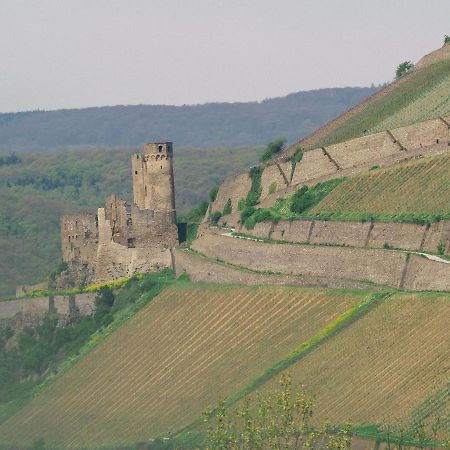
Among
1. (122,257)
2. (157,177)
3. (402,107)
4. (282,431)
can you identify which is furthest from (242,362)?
(402,107)

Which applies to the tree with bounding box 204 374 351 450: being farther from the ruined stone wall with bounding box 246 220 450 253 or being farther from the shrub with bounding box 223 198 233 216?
the shrub with bounding box 223 198 233 216

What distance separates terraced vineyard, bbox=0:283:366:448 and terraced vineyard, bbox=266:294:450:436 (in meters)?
3.54

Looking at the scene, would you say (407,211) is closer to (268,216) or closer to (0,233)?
(268,216)

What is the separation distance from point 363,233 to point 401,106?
23762 millimetres

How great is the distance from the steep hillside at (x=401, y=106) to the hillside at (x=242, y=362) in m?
17.7

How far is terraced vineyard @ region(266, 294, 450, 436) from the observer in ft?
201

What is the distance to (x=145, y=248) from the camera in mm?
93188

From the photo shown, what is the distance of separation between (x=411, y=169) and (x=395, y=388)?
24047mm

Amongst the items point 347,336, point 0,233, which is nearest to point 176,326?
point 347,336

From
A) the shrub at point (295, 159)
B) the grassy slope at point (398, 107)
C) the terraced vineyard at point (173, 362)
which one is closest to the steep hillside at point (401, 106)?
the grassy slope at point (398, 107)

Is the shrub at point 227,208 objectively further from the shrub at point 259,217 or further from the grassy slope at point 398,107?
the shrub at point 259,217

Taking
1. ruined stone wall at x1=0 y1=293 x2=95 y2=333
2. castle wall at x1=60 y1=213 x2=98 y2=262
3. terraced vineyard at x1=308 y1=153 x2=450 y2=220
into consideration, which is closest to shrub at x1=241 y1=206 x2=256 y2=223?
terraced vineyard at x1=308 y1=153 x2=450 y2=220

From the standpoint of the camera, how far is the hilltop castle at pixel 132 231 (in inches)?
3664

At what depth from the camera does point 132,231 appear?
9294 cm
